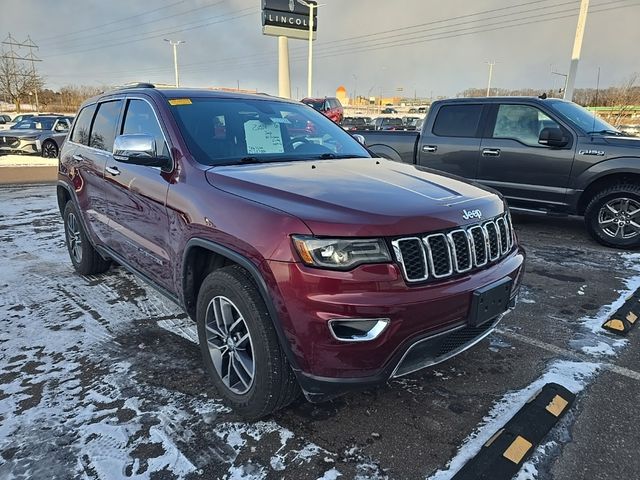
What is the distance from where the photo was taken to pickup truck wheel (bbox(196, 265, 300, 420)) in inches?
88.0

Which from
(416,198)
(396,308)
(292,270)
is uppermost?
(416,198)

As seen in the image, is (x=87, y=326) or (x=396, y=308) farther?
(x=87, y=326)

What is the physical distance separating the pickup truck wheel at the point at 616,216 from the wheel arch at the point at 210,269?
536cm

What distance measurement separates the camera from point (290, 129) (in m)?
3.55

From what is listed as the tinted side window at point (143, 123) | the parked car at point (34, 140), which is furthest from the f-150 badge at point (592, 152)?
the parked car at point (34, 140)

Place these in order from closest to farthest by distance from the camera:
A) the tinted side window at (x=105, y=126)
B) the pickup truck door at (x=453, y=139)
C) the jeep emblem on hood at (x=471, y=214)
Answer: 1. the jeep emblem on hood at (x=471, y=214)
2. the tinted side window at (x=105, y=126)
3. the pickup truck door at (x=453, y=139)

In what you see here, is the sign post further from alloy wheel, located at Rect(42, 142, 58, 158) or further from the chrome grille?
the chrome grille

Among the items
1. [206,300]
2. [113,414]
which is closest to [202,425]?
[113,414]

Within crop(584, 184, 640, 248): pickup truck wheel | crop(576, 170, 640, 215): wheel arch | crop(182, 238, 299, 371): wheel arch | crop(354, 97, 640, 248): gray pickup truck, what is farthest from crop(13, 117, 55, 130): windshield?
crop(584, 184, 640, 248): pickup truck wheel

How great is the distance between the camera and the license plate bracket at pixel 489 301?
2.30 m

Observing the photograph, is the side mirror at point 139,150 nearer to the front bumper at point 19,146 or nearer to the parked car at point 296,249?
the parked car at point 296,249

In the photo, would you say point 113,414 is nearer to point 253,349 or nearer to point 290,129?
point 253,349

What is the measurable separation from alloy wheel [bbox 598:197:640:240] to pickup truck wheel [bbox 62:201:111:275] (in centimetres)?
609

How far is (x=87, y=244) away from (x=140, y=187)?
1.76 meters
